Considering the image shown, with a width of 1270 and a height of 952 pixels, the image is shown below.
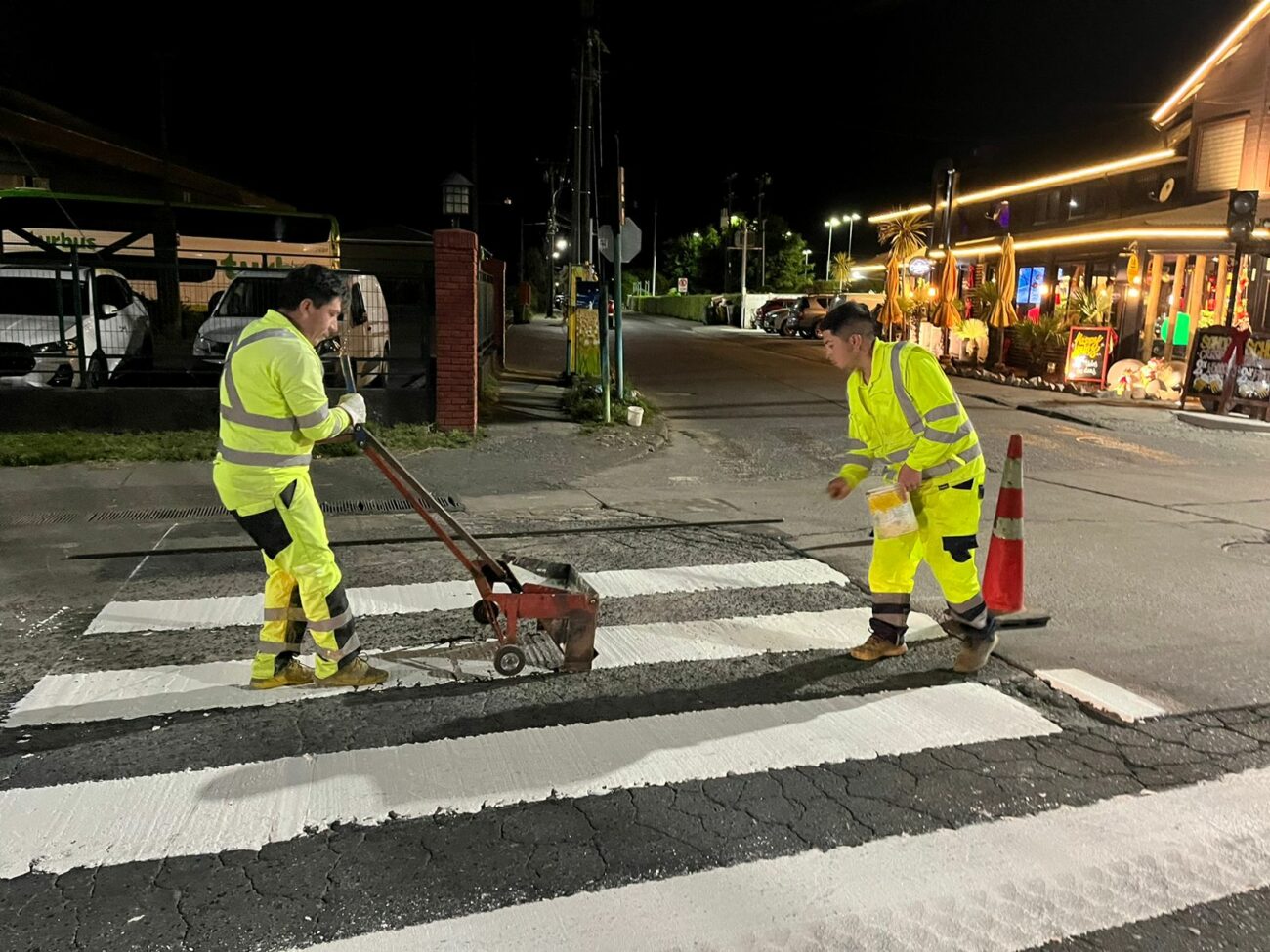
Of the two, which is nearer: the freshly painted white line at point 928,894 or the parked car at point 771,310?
the freshly painted white line at point 928,894

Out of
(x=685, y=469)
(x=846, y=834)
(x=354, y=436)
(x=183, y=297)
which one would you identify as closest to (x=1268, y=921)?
(x=846, y=834)

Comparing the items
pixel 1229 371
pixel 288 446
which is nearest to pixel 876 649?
pixel 288 446

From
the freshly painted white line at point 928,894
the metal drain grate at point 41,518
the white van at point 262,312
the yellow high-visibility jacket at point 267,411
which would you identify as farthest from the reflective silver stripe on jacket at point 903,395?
the white van at point 262,312

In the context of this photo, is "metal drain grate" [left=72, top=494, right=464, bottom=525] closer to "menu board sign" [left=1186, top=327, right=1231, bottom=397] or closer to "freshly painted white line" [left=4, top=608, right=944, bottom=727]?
"freshly painted white line" [left=4, top=608, right=944, bottom=727]

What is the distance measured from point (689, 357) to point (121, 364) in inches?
721

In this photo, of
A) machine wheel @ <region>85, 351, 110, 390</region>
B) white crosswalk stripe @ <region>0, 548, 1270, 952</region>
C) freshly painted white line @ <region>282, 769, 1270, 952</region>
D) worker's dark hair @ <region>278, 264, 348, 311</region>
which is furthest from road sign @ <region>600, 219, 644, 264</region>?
freshly painted white line @ <region>282, 769, 1270, 952</region>

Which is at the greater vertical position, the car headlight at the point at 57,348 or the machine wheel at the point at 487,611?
the car headlight at the point at 57,348

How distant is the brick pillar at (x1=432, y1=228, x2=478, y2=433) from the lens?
11594 mm

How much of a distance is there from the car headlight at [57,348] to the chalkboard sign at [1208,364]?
1704 cm

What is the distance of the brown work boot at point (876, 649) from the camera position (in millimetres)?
4879

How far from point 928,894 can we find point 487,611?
7.82ft

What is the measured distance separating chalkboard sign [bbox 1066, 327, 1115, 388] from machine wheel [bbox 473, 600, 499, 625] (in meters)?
18.0

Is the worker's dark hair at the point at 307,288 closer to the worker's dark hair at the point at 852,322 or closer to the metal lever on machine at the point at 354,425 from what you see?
the metal lever on machine at the point at 354,425

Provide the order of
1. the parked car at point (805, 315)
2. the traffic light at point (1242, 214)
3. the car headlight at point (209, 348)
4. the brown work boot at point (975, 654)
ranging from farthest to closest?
the parked car at point (805, 315) < the traffic light at point (1242, 214) < the car headlight at point (209, 348) < the brown work boot at point (975, 654)
